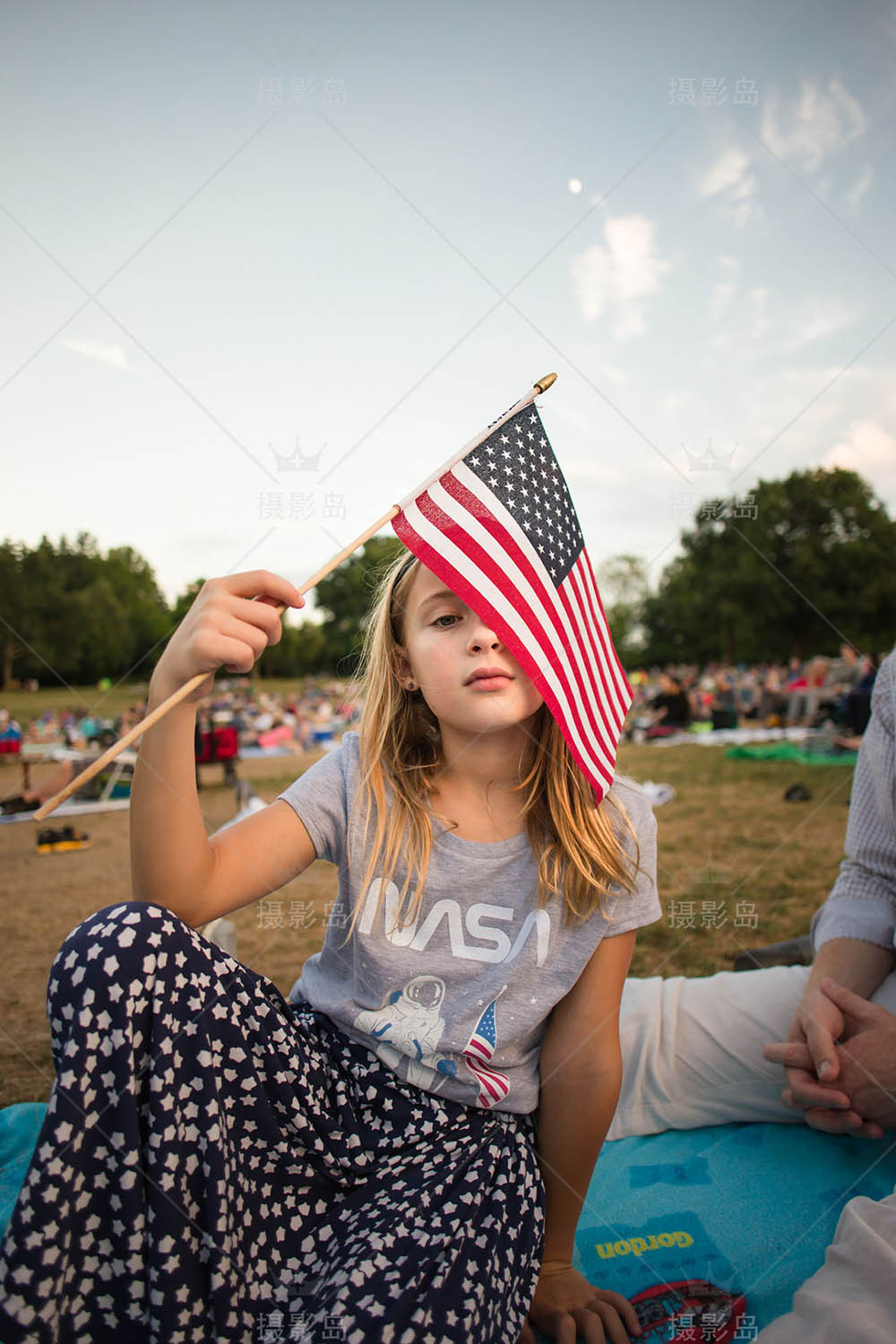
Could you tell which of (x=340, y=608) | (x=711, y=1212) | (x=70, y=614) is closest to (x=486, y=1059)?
(x=711, y=1212)

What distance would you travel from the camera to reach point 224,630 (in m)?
1.49

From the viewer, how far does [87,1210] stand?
132 cm

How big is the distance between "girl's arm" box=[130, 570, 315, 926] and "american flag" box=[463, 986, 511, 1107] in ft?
1.89

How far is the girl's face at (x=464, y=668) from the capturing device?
182cm

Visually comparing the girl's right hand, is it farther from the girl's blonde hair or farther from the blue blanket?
the blue blanket

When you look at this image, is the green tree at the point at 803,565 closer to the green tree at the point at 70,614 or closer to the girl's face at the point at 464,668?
the green tree at the point at 70,614

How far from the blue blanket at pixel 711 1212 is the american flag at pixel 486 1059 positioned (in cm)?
58

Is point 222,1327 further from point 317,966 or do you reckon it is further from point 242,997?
point 317,966

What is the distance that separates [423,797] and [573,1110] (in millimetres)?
758

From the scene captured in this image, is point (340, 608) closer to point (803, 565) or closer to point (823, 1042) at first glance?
point (803, 565)

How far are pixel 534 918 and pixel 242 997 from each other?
666 mm

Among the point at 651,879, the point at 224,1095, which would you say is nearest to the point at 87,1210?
the point at 224,1095

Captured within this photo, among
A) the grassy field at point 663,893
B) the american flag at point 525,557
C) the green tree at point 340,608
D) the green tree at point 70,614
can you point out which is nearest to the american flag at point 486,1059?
the american flag at point 525,557

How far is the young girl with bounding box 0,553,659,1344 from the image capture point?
1.33 metres
